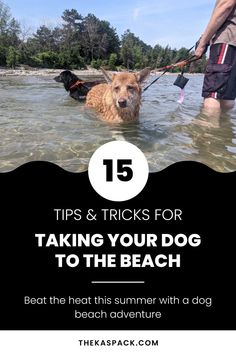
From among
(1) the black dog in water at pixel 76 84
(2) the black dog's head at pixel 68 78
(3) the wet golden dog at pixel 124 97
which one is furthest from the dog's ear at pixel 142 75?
(2) the black dog's head at pixel 68 78

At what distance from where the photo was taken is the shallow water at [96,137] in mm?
4176

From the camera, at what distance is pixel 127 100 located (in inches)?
241

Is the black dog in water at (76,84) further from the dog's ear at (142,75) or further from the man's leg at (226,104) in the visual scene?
the man's leg at (226,104)

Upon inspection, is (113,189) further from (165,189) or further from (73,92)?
(73,92)

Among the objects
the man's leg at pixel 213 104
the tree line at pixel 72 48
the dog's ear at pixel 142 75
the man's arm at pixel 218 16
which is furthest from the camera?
the tree line at pixel 72 48

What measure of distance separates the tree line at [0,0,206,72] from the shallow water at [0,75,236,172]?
3622 centimetres

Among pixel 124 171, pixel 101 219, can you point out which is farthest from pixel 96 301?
pixel 124 171

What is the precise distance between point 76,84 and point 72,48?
Result: 4475cm

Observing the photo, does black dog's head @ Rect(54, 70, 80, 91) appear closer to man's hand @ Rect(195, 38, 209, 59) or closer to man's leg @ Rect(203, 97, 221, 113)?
man's hand @ Rect(195, 38, 209, 59)

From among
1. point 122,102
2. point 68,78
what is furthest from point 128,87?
point 68,78

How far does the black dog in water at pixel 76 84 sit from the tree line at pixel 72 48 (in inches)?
1308

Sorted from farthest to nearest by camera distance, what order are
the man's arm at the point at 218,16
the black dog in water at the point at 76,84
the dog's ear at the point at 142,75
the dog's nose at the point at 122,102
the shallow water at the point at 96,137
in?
the black dog in water at the point at 76,84
the dog's ear at the point at 142,75
the dog's nose at the point at 122,102
the man's arm at the point at 218,16
the shallow water at the point at 96,137

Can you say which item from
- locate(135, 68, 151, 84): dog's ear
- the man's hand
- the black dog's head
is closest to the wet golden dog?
locate(135, 68, 151, 84): dog's ear
